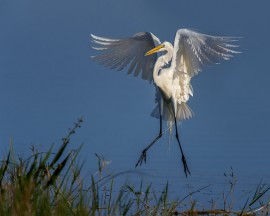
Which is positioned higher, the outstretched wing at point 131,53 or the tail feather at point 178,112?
the outstretched wing at point 131,53

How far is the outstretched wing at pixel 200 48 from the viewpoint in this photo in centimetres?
807

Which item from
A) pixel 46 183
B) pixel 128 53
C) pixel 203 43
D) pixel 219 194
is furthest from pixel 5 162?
pixel 128 53

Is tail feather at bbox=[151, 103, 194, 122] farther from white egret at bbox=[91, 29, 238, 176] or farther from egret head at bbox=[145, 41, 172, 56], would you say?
egret head at bbox=[145, 41, 172, 56]

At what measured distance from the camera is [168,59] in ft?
27.5

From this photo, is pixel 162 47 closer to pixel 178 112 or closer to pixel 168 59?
pixel 168 59

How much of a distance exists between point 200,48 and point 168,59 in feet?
1.41

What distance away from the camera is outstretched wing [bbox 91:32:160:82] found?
8.67 m

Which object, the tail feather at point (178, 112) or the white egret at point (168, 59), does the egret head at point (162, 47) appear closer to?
the white egret at point (168, 59)

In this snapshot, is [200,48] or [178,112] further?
[178,112]

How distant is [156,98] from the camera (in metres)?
8.98

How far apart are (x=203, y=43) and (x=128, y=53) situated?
119 cm

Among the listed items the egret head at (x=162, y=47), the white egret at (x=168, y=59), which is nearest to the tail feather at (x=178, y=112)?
the white egret at (x=168, y=59)

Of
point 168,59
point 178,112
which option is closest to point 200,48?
point 168,59

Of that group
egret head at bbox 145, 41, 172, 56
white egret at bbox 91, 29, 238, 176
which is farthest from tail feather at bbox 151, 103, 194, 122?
egret head at bbox 145, 41, 172, 56
